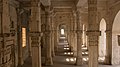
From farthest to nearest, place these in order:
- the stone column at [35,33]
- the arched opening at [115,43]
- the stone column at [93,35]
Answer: the arched opening at [115,43]
the stone column at [35,33]
the stone column at [93,35]

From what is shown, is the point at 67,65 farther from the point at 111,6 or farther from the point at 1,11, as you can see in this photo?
the point at 1,11

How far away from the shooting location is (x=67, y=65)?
15.6m

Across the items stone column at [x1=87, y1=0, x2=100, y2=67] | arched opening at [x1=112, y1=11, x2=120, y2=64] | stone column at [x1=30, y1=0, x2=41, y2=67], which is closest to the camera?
stone column at [x1=87, y1=0, x2=100, y2=67]

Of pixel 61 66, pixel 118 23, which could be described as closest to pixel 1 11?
pixel 61 66

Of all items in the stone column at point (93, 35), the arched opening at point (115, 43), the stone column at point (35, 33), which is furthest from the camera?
the arched opening at point (115, 43)

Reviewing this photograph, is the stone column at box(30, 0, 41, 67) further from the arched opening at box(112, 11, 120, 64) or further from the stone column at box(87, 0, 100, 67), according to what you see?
the arched opening at box(112, 11, 120, 64)

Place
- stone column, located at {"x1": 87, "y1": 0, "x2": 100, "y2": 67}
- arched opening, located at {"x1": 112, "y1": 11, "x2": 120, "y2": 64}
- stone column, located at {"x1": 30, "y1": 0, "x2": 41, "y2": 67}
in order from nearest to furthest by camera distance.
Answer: stone column, located at {"x1": 87, "y1": 0, "x2": 100, "y2": 67}, stone column, located at {"x1": 30, "y1": 0, "x2": 41, "y2": 67}, arched opening, located at {"x1": 112, "y1": 11, "x2": 120, "y2": 64}

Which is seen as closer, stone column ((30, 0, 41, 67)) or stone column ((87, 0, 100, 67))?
stone column ((87, 0, 100, 67))

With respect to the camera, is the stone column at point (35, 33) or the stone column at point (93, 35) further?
the stone column at point (35, 33)

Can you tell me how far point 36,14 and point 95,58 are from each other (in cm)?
381

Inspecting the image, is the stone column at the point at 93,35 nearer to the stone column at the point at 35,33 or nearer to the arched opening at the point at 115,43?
the stone column at the point at 35,33

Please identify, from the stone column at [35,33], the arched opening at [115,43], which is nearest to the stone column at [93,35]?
the stone column at [35,33]

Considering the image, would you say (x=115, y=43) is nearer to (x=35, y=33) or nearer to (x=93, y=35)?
(x=93, y=35)

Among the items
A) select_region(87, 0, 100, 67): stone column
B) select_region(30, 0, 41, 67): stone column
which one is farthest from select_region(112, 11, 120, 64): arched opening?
select_region(30, 0, 41, 67): stone column
